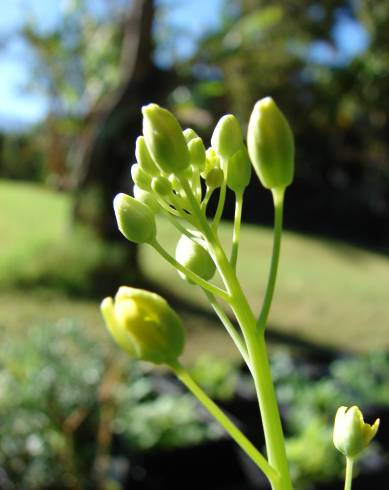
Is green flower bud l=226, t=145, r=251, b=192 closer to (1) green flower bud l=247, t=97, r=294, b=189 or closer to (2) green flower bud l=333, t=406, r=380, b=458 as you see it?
(1) green flower bud l=247, t=97, r=294, b=189

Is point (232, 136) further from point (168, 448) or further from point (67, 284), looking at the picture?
point (67, 284)

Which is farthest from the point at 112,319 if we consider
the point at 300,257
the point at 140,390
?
the point at 300,257

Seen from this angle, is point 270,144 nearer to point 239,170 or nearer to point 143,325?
point 239,170

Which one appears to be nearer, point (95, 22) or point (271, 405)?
point (271, 405)

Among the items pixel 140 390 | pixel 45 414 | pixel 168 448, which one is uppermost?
pixel 45 414

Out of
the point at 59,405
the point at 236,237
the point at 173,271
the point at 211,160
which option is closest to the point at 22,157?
the point at 173,271
